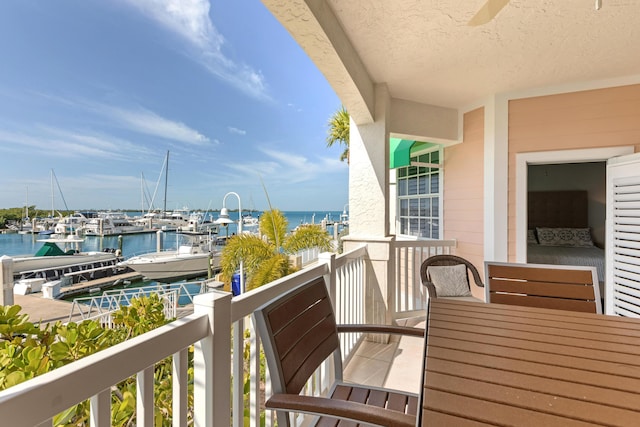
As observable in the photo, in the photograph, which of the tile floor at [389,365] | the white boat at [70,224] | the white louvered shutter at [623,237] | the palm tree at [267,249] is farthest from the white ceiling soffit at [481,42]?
the white boat at [70,224]

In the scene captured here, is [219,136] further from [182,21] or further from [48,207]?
[48,207]

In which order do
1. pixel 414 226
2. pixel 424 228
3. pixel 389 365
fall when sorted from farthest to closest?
1. pixel 414 226
2. pixel 424 228
3. pixel 389 365

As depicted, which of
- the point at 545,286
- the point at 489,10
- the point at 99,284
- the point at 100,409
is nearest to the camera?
the point at 100,409

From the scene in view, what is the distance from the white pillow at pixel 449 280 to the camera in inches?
131

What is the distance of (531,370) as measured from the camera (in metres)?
0.98

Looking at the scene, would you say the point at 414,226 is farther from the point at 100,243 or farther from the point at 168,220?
the point at 168,220

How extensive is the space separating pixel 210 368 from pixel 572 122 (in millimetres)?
4389

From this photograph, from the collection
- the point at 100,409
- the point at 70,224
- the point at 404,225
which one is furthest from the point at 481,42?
the point at 70,224

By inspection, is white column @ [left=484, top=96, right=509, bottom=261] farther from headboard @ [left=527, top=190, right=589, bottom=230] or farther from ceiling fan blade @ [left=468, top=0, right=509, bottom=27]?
headboard @ [left=527, top=190, right=589, bottom=230]

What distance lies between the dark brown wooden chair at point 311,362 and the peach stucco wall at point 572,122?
303 centimetres

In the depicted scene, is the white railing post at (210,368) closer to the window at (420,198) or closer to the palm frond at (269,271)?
the window at (420,198)

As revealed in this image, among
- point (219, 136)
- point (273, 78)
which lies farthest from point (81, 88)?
point (273, 78)

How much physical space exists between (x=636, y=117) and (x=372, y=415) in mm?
4313

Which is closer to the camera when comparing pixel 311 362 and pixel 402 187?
pixel 311 362
